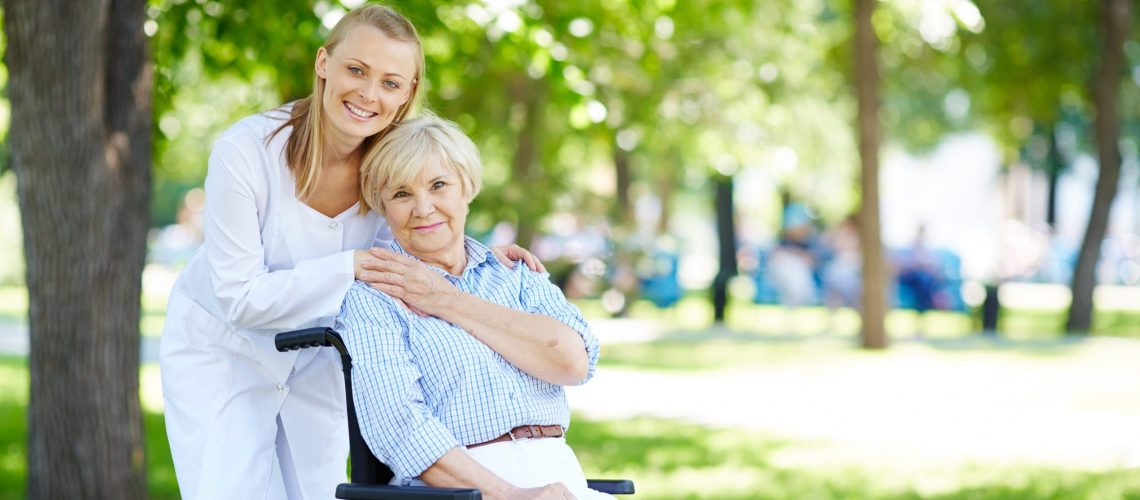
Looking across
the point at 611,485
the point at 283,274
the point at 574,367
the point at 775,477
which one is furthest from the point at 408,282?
the point at 775,477

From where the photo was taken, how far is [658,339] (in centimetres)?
1677

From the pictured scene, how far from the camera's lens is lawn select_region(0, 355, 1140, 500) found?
7.06 meters

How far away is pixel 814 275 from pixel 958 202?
1722 inches

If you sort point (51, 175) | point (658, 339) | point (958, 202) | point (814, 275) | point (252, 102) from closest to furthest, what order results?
point (51, 175) < point (252, 102) < point (658, 339) < point (814, 275) < point (958, 202)

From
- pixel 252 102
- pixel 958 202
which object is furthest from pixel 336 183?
pixel 958 202

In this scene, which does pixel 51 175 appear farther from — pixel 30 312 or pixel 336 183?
pixel 336 183

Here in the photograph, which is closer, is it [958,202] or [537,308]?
[537,308]

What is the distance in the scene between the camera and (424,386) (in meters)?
3.24

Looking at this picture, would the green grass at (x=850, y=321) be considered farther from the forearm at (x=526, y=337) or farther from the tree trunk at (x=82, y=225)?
the forearm at (x=526, y=337)

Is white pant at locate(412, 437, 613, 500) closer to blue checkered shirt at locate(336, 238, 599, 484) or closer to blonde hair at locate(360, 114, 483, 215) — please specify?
blue checkered shirt at locate(336, 238, 599, 484)

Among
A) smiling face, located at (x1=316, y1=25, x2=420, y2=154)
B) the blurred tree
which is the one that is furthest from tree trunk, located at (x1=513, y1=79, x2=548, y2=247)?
smiling face, located at (x1=316, y1=25, x2=420, y2=154)

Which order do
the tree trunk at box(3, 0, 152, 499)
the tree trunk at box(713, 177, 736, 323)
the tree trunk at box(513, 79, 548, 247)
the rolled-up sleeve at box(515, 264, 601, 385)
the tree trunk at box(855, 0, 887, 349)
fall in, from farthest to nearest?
the tree trunk at box(713, 177, 736, 323), the tree trunk at box(855, 0, 887, 349), the tree trunk at box(513, 79, 548, 247), the tree trunk at box(3, 0, 152, 499), the rolled-up sleeve at box(515, 264, 601, 385)

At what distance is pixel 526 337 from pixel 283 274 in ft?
1.86

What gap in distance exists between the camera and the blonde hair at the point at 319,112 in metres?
3.33
